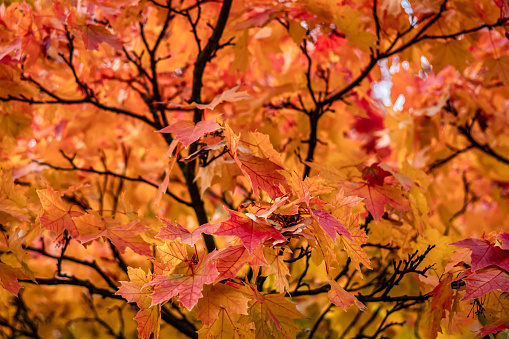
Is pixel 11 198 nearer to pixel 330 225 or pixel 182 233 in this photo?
pixel 182 233

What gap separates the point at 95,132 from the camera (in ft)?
7.91

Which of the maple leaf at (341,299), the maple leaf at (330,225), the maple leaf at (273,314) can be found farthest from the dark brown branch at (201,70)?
the maple leaf at (330,225)

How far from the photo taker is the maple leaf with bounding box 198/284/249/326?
99cm

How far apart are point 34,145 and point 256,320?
205 centimetres

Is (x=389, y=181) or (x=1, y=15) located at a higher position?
(x=1, y=15)

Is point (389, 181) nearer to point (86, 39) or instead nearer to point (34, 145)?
point (86, 39)

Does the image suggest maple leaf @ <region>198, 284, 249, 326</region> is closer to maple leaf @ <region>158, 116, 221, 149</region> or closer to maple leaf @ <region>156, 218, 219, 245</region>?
maple leaf @ <region>156, 218, 219, 245</region>

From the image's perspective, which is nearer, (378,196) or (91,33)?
(378,196)

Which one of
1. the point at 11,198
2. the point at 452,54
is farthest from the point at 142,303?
the point at 452,54

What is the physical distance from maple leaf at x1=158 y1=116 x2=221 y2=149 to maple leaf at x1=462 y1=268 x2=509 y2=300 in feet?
2.38

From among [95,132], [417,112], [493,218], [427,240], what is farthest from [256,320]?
[493,218]

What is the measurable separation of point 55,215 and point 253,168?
62cm

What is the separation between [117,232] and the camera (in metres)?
1.25

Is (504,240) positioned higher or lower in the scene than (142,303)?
higher
